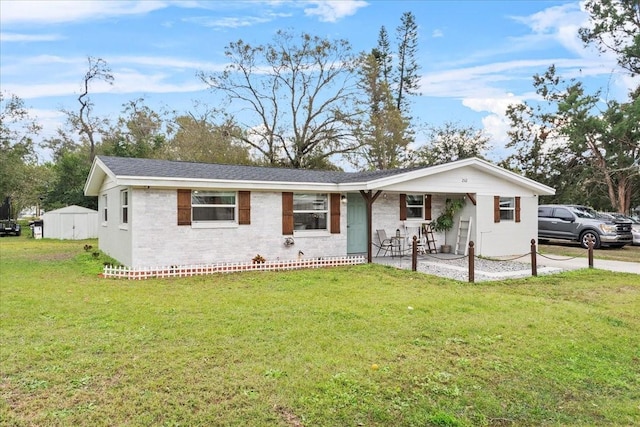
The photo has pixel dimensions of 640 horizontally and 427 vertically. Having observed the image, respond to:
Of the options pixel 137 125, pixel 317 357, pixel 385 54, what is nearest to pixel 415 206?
pixel 317 357

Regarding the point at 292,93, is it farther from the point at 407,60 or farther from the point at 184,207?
the point at 184,207

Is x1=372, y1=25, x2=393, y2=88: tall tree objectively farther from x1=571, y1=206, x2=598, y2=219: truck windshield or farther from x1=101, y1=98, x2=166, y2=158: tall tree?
x1=571, y1=206, x2=598, y2=219: truck windshield

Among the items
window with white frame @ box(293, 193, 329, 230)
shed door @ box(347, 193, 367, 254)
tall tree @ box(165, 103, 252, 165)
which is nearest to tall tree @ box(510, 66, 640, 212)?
shed door @ box(347, 193, 367, 254)

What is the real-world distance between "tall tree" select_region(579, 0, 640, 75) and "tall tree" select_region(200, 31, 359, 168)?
14246 millimetres

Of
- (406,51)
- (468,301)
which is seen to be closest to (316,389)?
(468,301)

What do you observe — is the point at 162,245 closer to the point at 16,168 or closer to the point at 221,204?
the point at 221,204

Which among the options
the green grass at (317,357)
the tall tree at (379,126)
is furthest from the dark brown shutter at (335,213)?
the tall tree at (379,126)

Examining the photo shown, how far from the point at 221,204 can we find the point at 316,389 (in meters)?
8.26

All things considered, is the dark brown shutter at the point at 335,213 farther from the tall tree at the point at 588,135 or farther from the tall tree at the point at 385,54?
the tall tree at the point at 385,54

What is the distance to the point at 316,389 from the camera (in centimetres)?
374

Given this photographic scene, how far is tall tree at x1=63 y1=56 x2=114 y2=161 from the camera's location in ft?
99.1

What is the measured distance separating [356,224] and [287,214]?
2.63m

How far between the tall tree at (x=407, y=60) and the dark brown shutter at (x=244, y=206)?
23660mm

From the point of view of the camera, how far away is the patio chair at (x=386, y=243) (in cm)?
1386
